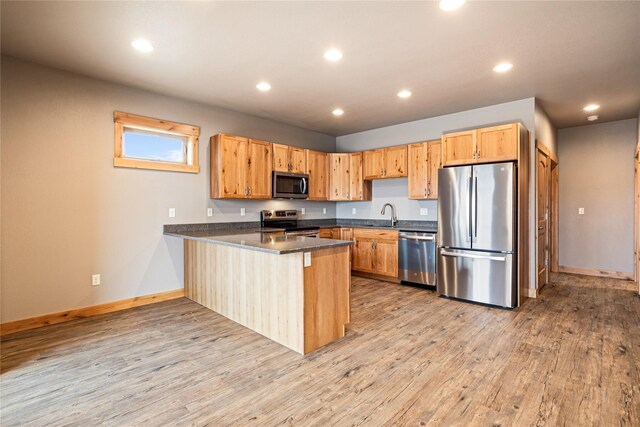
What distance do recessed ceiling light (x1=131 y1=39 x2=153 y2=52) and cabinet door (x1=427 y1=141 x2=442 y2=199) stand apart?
4.04 m

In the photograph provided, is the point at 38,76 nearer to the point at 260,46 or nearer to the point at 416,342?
the point at 260,46

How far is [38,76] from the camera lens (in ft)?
11.0

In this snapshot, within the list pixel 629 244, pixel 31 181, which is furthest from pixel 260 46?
pixel 629 244

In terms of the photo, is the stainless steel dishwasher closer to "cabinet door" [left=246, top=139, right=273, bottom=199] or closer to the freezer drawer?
the freezer drawer

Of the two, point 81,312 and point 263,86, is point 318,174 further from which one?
point 81,312

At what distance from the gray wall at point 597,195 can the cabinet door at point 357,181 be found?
3.92 metres

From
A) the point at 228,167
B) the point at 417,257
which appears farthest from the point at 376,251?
the point at 228,167

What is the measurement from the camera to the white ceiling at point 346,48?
244cm

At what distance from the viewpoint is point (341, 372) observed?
2434mm

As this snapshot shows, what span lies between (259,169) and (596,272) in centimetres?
645

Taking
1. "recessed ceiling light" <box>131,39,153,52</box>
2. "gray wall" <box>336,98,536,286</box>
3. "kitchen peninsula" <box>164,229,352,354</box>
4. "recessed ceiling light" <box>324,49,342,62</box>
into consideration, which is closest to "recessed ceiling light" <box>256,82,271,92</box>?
"recessed ceiling light" <box>324,49,342,62</box>

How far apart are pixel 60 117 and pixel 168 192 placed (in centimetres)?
138

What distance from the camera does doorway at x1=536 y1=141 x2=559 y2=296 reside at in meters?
4.68

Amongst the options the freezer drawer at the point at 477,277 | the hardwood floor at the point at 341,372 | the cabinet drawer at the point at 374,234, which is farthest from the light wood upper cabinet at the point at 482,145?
the hardwood floor at the point at 341,372
